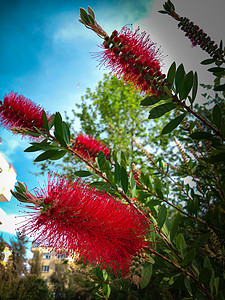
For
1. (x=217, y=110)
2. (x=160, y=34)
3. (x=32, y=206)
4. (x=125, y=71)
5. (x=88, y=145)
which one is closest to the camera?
(x=32, y=206)

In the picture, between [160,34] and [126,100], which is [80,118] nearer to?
[126,100]

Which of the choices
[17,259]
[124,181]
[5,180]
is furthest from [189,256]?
[17,259]

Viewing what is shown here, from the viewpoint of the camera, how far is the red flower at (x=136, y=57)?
0.55m

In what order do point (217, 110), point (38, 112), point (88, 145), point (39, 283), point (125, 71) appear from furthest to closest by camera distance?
point (39, 283) → point (88, 145) → point (38, 112) → point (125, 71) → point (217, 110)

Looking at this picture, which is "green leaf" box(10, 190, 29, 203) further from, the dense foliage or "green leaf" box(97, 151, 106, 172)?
"green leaf" box(97, 151, 106, 172)

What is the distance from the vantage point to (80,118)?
15.4 ft

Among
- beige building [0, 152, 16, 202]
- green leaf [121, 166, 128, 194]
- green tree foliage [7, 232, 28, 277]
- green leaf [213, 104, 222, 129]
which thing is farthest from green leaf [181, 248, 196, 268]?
green tree foliage [7, 232, 28, 277]

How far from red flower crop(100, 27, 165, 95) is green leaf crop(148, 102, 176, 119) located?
44mm

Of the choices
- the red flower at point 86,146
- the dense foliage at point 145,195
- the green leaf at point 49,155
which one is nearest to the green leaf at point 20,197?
the dense foliage at point 145,195

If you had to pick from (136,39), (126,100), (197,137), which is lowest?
(197,137)

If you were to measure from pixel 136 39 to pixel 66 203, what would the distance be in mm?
490

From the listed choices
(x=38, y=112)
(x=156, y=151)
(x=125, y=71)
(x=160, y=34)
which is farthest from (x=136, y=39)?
(x=156, y=151)

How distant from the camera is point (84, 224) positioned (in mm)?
421

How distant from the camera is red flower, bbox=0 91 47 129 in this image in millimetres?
748
